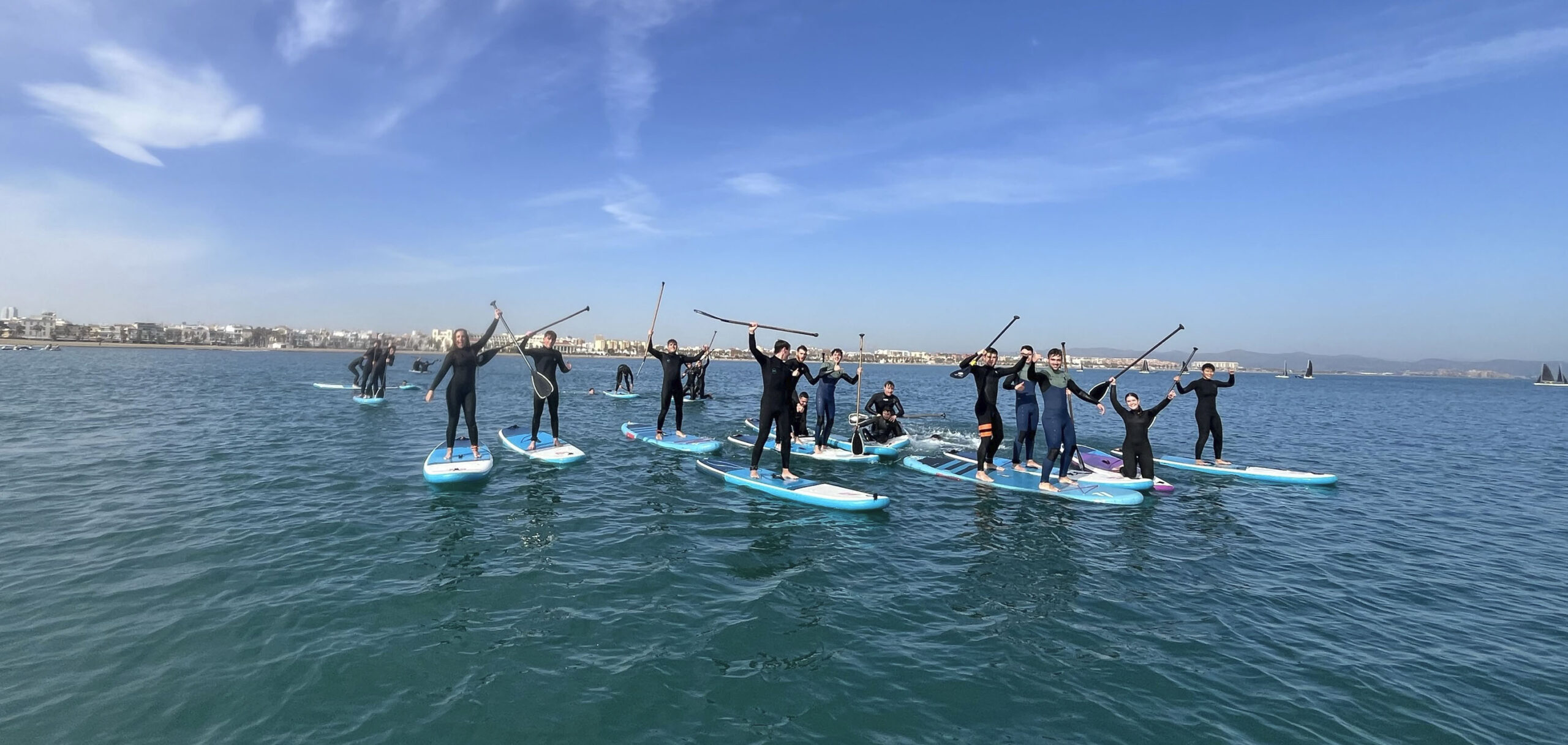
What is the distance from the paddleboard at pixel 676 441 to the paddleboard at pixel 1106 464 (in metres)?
9.84

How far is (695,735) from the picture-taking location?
4793 mm

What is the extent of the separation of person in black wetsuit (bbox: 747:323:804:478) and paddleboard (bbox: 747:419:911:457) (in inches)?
173

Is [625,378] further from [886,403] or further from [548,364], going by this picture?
[548,364]

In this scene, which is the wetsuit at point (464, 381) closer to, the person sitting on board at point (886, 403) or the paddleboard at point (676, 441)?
the paddleboard at point (676, 441)

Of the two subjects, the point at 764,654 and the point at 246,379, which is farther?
the point at 246,379

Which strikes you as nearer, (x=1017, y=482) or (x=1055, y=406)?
(x=1055, y=406)

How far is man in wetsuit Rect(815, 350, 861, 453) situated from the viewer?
1730 cm

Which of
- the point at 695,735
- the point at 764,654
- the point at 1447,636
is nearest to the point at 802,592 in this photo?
the point at 764,654

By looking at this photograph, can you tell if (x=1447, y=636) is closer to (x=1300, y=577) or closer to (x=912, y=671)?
(x=1300, y=577)

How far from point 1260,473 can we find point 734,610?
1616cm

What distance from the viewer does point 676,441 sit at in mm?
18297

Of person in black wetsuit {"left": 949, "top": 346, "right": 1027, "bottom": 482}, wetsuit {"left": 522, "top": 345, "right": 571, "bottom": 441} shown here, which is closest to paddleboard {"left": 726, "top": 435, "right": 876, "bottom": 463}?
person in black wetsuit {"left": 949, "top": 346, "right": 1027, "bottom": 482}

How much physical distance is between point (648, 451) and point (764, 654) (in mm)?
12219

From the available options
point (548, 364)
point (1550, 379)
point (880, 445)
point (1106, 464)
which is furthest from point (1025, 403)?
point (1550, 379)
